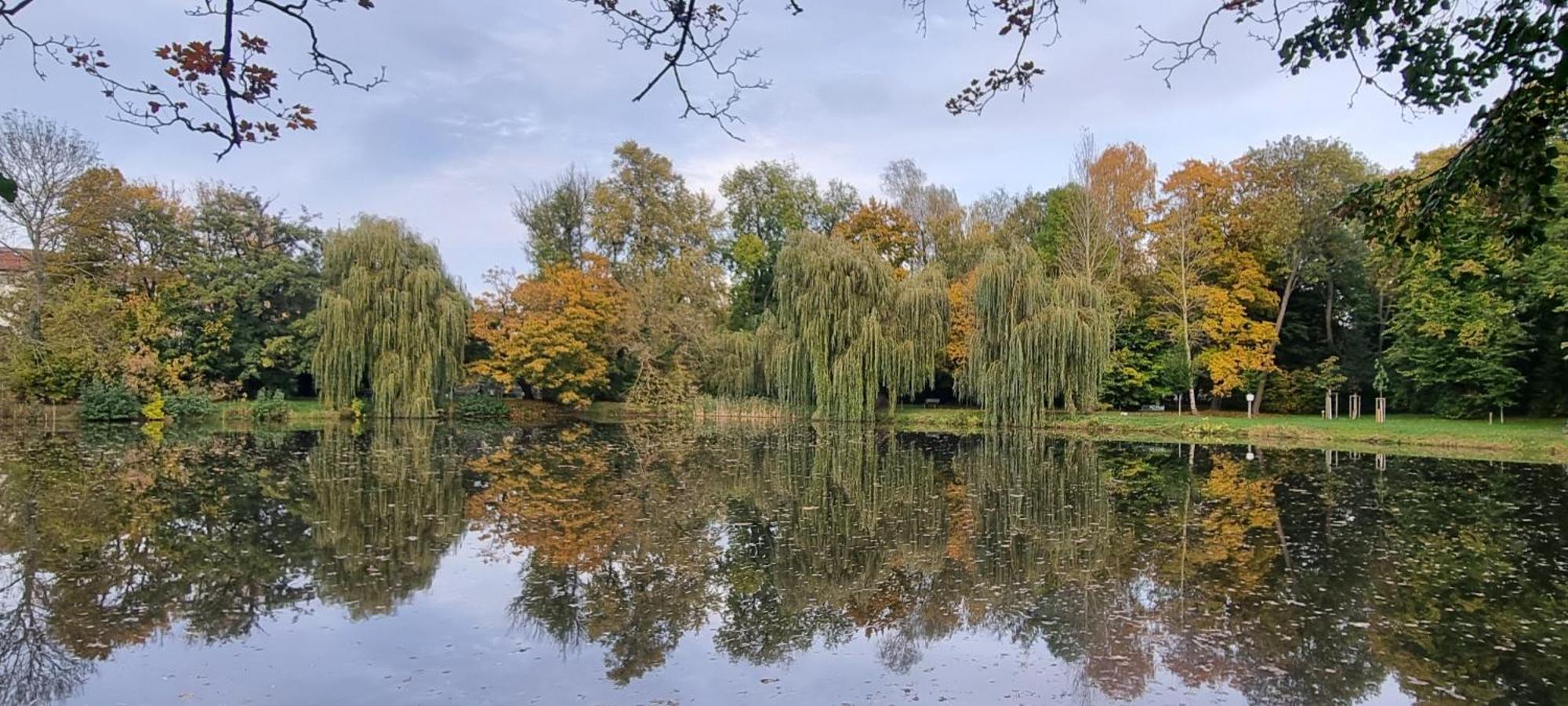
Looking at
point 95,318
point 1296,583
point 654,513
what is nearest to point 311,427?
point 95,318

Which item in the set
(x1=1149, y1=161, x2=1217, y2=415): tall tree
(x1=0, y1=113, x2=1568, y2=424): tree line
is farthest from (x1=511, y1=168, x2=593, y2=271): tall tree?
(x1=1149, y1=161, x2=1217, y2=415): tall tree

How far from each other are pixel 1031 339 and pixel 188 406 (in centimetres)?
2450

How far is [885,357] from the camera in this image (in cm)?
2448

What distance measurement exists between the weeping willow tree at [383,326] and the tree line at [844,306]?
0.31 ft

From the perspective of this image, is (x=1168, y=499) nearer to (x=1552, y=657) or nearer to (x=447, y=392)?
(x=1552, y=657)

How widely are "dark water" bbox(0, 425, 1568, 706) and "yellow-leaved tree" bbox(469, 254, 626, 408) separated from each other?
54.4ft

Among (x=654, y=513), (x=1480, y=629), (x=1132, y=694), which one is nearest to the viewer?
(x=1132, y=694)

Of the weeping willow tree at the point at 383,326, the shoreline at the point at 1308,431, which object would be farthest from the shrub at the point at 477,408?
the shoreline at the point at 1308,431

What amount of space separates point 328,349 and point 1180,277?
2490 cm

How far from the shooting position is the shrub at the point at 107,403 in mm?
24719

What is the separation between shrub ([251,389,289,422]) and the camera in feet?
87.2

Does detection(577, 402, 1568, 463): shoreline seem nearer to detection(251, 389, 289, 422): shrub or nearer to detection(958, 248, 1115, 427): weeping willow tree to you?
detection(958, 248, 1115, 427): weeping willow tree

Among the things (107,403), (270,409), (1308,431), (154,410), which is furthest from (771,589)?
(107,403)

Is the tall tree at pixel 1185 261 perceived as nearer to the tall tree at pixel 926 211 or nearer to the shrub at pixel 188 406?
the tall tree at pixel 926 211
